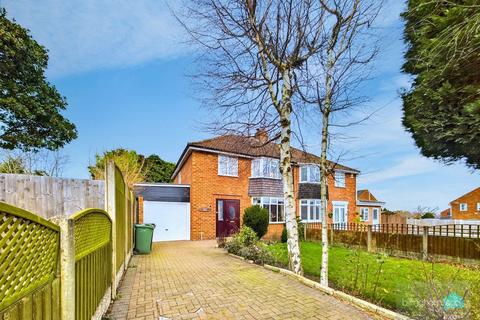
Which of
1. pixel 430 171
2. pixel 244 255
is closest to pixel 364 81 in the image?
pixel 244 255

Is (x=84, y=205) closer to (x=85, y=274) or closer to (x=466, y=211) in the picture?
(x=85, y=274)

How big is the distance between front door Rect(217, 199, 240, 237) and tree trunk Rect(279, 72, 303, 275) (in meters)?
9.73

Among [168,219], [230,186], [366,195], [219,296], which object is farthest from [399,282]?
[366,195]

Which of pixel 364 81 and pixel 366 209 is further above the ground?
pixel 364 81

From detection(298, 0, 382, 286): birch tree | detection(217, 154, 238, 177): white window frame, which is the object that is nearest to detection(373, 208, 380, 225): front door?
detection(217, 154, 238, 177): white window frame

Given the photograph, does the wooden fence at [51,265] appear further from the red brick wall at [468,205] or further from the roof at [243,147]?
the red brick wall at [468,205]

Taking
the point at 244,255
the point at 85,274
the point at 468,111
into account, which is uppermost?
the point at 468,111

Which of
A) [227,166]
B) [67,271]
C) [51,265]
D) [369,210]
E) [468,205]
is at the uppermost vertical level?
[227,166]

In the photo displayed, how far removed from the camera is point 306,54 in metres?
7.43

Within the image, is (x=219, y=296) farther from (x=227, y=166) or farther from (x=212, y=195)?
(x=227, y=166)

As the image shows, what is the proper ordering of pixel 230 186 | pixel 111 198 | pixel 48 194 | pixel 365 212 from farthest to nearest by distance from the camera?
pixel 365 212, pixel 230 186, pixel 48 194, pixel 111 198

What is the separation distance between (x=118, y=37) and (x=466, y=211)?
52353mm

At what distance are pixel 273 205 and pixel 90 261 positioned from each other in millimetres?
16072

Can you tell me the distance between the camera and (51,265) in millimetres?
2102
